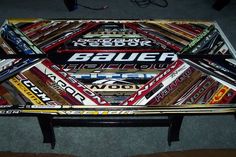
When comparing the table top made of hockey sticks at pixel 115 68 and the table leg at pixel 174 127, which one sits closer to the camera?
the table top made of hockey sticks at pixel 115 68

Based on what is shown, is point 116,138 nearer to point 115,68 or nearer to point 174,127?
point 174,127

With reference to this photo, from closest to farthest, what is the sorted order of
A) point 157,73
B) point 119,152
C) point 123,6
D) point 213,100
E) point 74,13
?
point 213,100
point 157,73
point 119,152
point 74,13
point 123,6

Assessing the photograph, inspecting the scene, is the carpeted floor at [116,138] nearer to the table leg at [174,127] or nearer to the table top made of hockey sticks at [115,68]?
the table leg at [174,127]

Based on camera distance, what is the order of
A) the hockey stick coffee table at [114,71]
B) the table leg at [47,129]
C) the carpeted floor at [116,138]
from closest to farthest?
the hockey stick coffee table at [114,71]
the table leg at [47,129]
the carpeted floor at [116,138]

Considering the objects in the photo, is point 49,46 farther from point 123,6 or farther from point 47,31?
point 123,6

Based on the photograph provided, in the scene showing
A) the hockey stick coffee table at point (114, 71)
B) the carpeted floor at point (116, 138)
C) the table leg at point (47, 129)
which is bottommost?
the carpeted floor at point (116, 138)

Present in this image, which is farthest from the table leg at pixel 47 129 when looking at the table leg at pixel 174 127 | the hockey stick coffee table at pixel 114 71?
the table leg at pixel 174 127

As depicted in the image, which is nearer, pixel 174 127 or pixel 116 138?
pixel 174 127

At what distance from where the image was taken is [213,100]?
3.94 feet

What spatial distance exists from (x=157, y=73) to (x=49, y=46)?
2.19 feet

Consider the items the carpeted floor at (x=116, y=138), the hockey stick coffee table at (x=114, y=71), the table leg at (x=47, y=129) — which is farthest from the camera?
the carpeted floor at (x=116, y=138)

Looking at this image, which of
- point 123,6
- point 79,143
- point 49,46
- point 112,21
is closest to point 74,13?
point 123,6

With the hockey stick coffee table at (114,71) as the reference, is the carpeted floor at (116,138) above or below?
below

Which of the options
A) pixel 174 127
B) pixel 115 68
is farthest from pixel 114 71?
pixel 174 127
